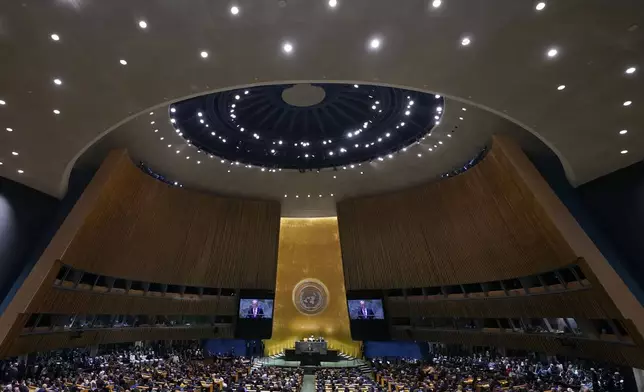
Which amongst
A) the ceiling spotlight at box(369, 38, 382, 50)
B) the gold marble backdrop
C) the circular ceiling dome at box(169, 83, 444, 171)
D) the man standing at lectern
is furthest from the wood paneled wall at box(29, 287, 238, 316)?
the ceiling spotlight at box(369, 38, 382, 50)

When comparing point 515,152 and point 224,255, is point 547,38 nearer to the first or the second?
point 515,152

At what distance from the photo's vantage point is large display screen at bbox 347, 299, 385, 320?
26.6 m

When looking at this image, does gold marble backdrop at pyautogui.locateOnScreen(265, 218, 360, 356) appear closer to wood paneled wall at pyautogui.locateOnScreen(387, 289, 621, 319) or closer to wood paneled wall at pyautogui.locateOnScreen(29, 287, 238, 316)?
wood paneled wall at pyautogui.locateOnScreen(29, 287, 238, 316)

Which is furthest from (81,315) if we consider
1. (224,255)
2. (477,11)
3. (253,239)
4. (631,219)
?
(631,219)

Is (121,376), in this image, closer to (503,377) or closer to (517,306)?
(503,377)

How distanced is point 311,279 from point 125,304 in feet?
48.7

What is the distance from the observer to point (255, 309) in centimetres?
2675

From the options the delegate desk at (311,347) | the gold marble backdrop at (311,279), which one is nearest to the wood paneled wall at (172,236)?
the gold marble backdrop at (311,279)

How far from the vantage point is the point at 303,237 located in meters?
32.3

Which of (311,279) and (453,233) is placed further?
(311,279)

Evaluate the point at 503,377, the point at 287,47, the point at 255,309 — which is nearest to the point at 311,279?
the point at 255,309

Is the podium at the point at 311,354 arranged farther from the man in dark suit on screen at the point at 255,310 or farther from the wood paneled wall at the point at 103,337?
the wood paneled wall at the point at 103,337

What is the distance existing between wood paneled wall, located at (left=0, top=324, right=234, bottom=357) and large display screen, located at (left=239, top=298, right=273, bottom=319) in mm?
1382

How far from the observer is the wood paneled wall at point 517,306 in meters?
14.2
